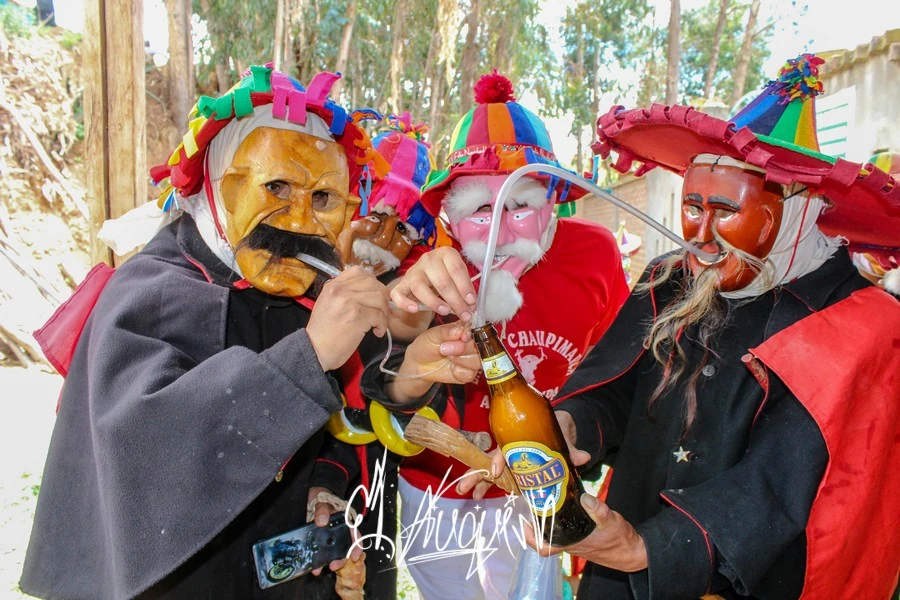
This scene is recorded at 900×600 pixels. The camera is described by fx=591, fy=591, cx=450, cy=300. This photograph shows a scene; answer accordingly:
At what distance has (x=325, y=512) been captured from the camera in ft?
5.95

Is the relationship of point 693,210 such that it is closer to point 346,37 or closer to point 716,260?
point 716,260

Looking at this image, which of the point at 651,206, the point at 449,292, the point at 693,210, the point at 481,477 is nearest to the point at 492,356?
→ the point at 449,292

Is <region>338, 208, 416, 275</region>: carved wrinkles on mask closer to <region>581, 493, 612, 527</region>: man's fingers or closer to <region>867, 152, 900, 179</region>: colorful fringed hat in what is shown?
<region>581, 493, 612, 527</region>: man's fingers

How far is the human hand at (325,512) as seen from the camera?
1.79 metres

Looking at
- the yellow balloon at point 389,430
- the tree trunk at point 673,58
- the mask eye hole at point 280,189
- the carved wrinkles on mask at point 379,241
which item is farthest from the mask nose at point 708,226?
the tree trunk at point 673,58

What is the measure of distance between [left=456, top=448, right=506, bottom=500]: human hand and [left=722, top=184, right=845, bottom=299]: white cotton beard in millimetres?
851

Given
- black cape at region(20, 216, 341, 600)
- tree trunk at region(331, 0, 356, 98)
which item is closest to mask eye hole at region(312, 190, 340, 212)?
black cape at region(20, 216, 341, 600)

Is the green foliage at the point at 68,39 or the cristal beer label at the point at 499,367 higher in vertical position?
the green foliage at the point at 68,39

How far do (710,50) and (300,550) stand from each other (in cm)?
2517

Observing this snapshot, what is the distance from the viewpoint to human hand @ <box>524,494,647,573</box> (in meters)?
1.33

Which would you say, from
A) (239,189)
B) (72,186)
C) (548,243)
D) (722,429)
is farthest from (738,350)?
(72,186)

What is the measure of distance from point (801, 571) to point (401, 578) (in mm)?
2764

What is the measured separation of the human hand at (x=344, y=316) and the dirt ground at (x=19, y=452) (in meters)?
2.76

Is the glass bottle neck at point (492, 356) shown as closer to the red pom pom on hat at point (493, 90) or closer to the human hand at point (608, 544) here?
the human hand at point (608, 544)
